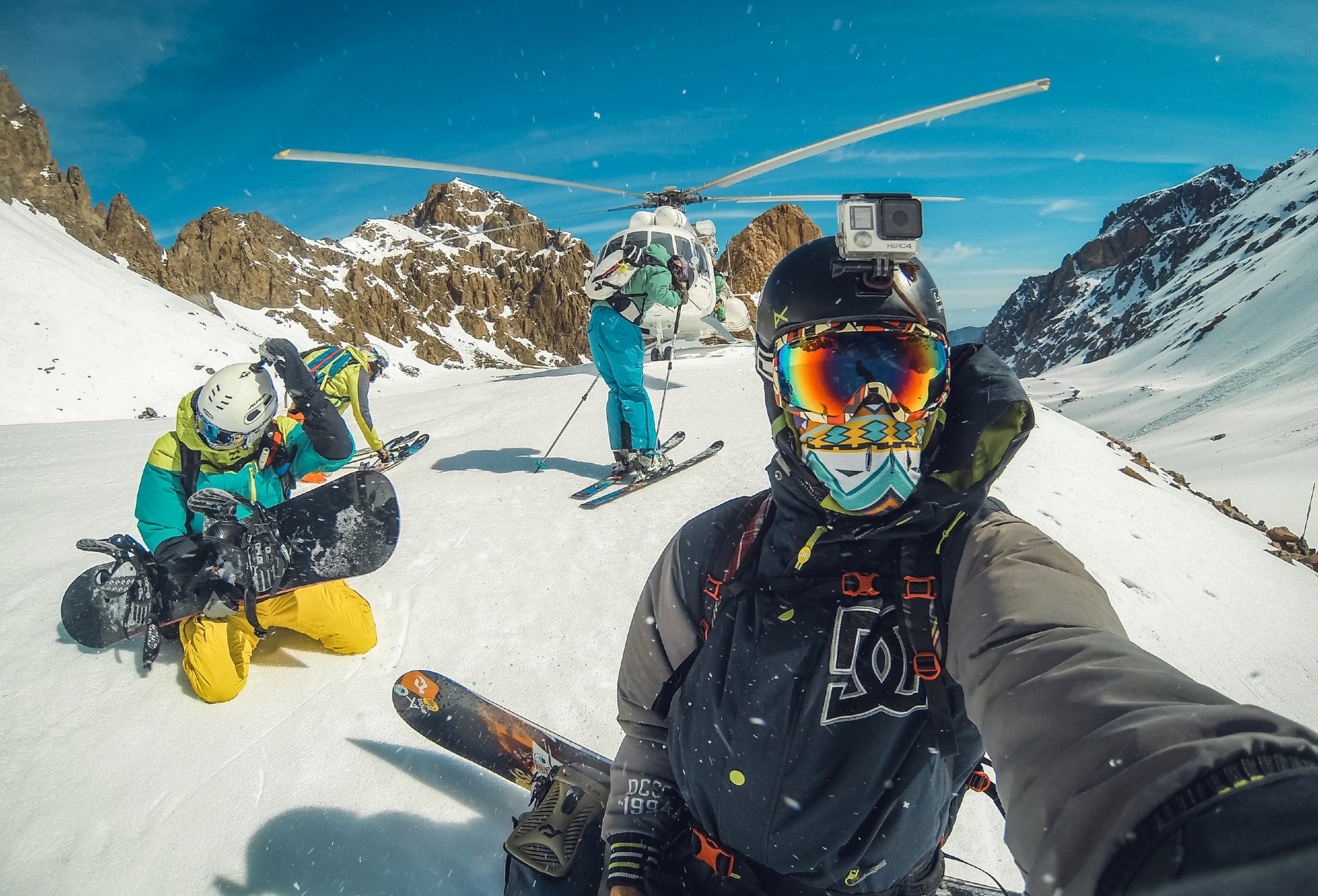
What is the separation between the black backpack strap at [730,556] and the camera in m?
1.74

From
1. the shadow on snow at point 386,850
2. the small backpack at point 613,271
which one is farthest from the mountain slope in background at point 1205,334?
the shadow on snow at point 386,850

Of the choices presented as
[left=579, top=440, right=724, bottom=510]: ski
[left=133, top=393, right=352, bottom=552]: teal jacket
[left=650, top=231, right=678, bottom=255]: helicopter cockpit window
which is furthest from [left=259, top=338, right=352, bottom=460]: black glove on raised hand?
[left=650, top=231, right=678, bottom=255]: helicopter cockpit window

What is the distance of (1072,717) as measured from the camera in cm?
94

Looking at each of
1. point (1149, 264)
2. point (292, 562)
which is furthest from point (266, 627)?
point (1149, 264)

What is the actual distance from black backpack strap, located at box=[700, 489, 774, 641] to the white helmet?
3.62 metres

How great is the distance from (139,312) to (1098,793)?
37371 mm

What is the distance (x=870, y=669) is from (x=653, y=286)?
5583 mm

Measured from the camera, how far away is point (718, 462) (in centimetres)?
718

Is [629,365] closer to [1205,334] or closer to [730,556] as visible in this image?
[730,556]

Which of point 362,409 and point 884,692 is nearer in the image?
point 884,692

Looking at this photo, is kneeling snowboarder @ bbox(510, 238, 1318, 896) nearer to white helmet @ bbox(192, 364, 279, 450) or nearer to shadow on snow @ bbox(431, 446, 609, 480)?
white helmet @ bbox(192, 364, 279, 450)

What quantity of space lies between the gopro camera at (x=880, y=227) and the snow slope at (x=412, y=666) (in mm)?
2799

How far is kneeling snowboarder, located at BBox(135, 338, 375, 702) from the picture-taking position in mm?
3504

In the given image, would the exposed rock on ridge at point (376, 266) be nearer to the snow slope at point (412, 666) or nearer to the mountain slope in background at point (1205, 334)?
the snow slope at point (412, 666)
